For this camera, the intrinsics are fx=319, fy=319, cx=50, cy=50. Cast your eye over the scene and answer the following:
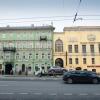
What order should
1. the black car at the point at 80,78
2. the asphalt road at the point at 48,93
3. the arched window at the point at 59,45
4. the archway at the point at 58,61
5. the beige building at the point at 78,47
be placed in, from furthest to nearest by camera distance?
the arched window at the point at 59,45 < the archway at the point at 58,61 < the beige building at the point at 78,47 < the black car at the point at 80,78 < the asphalt road at the point at 48,93

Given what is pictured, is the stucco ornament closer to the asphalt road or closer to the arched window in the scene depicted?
the arched window

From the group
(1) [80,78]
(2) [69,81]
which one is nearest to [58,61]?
(1) [80,78]

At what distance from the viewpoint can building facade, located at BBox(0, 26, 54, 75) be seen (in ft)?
245

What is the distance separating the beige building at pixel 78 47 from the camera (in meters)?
73.0

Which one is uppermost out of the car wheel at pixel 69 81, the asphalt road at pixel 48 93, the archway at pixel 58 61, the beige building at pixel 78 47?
the beige building at pixel 78 47

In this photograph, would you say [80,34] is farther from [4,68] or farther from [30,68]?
[4,68]

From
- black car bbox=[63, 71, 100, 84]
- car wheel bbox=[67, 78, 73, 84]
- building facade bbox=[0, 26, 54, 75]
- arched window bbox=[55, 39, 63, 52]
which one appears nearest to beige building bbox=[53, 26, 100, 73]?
arched window bbox=[55, 39, 63, 52]

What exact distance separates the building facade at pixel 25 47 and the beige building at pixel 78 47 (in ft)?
7.90

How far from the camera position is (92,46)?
7375 cm

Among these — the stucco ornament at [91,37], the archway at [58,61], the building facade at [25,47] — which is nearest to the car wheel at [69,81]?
the archway at [58,61]

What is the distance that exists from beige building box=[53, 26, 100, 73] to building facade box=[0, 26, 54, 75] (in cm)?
241

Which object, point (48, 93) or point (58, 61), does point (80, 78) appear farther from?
point (58, 61)

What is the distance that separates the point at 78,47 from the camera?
73.9 m

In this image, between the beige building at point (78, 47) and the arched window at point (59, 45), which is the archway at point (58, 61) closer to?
the beige building at point (78, 47)
